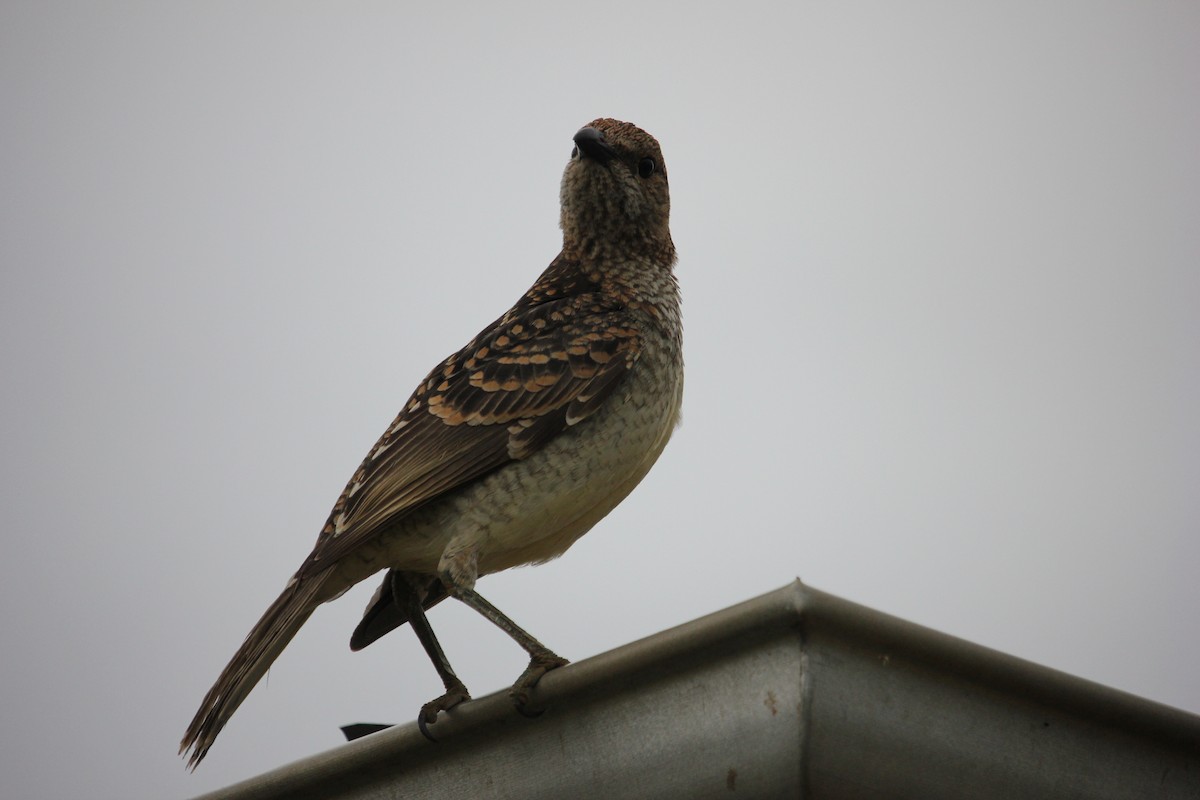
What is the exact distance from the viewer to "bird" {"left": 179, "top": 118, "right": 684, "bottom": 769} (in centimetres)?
501

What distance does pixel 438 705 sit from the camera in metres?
4.64

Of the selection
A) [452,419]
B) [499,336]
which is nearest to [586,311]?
[499,336]

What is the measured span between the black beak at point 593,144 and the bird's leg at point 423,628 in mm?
2101

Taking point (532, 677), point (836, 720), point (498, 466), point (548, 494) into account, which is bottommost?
point (836, 720)

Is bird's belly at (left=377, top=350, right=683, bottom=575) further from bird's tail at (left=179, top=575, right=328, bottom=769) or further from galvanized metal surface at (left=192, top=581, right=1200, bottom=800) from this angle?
galvanized metal surface at (left=192, top=581, right=1200, bottom=800)

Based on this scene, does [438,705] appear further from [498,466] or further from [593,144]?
[593,144]

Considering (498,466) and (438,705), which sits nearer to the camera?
(438,705)

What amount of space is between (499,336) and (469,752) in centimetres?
225

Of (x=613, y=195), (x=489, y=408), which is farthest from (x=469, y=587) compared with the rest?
(x=613, y=195)

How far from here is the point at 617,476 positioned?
5.21 meters

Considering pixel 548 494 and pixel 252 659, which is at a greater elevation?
pixel 548 494

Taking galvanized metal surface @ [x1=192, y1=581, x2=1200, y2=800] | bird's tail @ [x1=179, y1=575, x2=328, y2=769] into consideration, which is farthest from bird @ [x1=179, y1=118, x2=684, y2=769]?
galvanized metal surface @ [x1=192, y1=581, x2=1200, y2=800]

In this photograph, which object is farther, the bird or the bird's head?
the bird's head

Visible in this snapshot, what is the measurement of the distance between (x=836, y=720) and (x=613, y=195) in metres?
3.54
